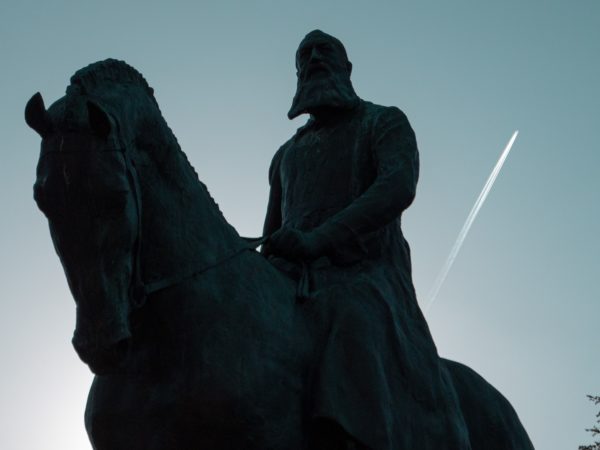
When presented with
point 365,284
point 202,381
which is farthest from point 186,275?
point 365,284

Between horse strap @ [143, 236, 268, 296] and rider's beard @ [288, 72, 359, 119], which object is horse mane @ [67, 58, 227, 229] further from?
rider's beard @ [288, 72, 359, 119]

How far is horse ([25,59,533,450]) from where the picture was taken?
4473 millimetres

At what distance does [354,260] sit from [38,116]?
234 centimetres

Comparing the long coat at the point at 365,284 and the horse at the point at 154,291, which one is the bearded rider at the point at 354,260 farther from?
the horse at the point at 154,291

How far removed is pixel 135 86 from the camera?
515cm

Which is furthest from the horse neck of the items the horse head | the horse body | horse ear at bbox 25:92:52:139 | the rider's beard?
the rider's beard

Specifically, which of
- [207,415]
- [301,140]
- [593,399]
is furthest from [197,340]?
[593,399]

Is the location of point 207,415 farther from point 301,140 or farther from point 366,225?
point 301,140

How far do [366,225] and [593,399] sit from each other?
22.1m

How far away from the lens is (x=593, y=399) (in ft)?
86.7

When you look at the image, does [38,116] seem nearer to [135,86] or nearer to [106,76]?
[106,76]

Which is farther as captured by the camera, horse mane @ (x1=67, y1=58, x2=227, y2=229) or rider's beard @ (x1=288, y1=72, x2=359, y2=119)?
rider's beard @ (x1=288, y1=72, x2=359, y2=119)

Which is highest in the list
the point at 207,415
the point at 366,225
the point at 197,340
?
Answer: the point at 366,225

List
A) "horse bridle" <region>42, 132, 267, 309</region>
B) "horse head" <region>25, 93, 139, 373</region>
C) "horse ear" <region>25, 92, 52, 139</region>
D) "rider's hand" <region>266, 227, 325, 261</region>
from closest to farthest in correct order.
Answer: "horse head" <region>25, 93, 139, 373</region>, "horse ear" <region>25, 92, 52, 139</region>, "horse bridle" <region>42, 132, 267, 309</region>, "rider's hand" <region>266, 227, 325, 261</region>
